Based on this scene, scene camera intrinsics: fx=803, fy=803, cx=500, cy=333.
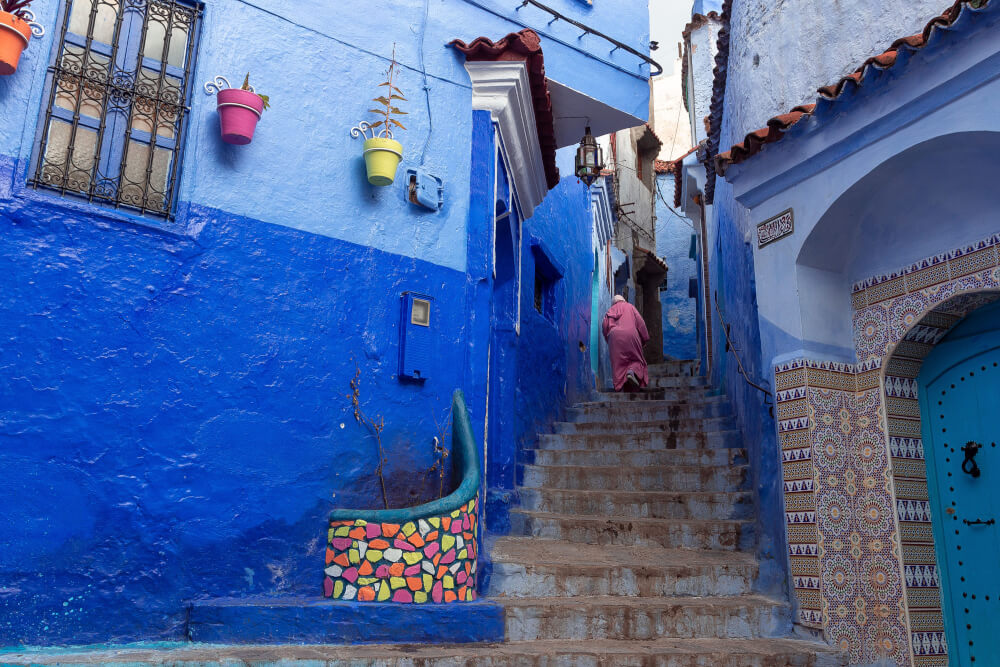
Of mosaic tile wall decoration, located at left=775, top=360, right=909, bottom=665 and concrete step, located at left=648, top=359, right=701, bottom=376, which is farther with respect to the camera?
concrete step, located at left=648, top=359, right=701, bottom=376

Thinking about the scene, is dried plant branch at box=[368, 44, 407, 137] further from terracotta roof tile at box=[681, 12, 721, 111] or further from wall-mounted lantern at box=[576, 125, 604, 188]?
terracotta roof tile at box=[681, 12, 721, 111]

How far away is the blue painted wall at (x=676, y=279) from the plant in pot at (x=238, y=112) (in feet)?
50.3

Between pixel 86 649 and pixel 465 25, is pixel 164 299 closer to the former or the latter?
pixel 86 649

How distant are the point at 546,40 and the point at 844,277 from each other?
3.49 m

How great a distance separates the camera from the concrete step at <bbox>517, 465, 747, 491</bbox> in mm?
6465

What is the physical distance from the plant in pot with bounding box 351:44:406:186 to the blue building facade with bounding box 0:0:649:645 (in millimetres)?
89

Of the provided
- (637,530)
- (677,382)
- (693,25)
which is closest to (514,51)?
(637,530)

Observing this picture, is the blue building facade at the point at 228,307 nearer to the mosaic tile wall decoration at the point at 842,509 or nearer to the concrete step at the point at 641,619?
the concrete step at the point at 641,619

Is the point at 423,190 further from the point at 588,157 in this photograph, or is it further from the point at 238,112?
the point at 588,157

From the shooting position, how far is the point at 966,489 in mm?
4480

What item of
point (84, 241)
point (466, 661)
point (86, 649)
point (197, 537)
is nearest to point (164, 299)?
point (84, 241)

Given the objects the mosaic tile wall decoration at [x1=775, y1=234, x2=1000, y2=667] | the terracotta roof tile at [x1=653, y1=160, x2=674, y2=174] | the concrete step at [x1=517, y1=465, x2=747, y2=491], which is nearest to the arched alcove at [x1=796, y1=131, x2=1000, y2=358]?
the mosaic tile wall decoration at [x1=775, y1=234, x2=1000, y2=667]

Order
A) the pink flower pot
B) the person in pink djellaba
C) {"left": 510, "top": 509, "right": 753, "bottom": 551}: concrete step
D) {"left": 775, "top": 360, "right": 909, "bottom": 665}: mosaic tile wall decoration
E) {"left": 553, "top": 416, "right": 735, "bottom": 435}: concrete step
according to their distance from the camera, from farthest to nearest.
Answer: the person in pink djellaba < {"left": 553, "top": 416, "right": 735, "bottom": 435}: concrete step < {"left": 510, "top": 509, "right": 753, "bottom": 551}: concrete step < the pink flower pot < {"left": 775, "top": 360, "right": 909, "bottom": 665}: mosaic tile wall decoration

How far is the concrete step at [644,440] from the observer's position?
7.18 m
